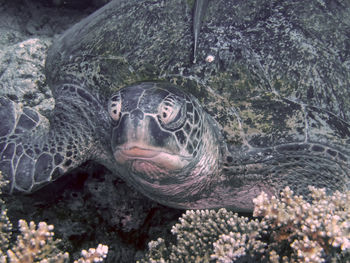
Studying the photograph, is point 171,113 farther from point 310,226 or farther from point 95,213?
point 95,213

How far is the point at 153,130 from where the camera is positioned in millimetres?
1321

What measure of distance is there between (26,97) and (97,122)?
4.02 feet

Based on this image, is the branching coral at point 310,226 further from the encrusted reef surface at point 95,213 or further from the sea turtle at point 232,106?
the encrusted reef surface at point 95,213

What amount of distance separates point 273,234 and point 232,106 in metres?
0.78

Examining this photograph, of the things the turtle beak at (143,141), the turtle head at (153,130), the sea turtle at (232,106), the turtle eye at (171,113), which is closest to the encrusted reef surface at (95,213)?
the sea turtle at (232,106)

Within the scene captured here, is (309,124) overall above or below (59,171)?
above

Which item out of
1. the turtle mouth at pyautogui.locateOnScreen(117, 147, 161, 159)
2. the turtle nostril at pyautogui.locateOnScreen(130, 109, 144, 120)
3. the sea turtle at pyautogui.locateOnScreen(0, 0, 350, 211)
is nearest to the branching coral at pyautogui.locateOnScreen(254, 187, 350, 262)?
the sea turtle at pyautogui.locateOnScreen(0, 0, 350, 211)

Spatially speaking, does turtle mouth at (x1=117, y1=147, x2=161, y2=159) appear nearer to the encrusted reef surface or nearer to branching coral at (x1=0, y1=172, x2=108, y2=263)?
branching coral at (x1=0, y1=172, x2=108, y2=263)

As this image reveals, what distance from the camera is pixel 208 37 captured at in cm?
177

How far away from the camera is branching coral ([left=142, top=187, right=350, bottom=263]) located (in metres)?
1.09

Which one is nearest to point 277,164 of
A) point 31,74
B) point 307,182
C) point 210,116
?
point 307,182

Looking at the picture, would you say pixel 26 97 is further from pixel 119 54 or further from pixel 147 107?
pixel 147 107

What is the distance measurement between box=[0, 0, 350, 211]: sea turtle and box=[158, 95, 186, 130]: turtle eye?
0.04ft

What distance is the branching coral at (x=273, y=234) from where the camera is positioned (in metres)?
1.09
